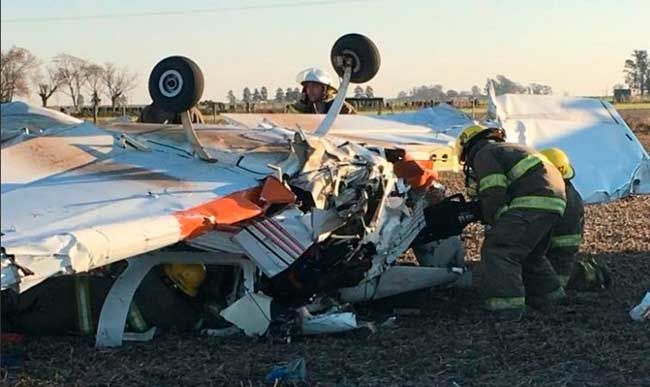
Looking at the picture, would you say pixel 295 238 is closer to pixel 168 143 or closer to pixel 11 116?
pixel 168 143

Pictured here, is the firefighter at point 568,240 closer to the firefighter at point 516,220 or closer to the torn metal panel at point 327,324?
the firefighter at point 516,220

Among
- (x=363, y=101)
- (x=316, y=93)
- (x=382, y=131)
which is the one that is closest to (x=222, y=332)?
(x=382, y=131)

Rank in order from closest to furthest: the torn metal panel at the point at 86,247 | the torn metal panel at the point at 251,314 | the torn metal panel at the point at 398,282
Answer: the torn metal panel at the point at 86,247
the torn metal panel at the point at 251,314
the torn metal panel at the point at 398,282

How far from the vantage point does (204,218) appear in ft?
15.2

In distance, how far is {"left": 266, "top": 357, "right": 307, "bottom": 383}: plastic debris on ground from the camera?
433 cm

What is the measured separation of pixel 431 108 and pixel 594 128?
1529 mm

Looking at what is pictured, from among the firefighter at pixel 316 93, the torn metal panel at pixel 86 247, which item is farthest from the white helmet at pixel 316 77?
the torn metal panel at pixel 86 247

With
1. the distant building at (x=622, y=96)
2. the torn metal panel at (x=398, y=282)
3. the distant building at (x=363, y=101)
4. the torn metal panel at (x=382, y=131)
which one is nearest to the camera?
the torn metal panel at (x=398, y=282)

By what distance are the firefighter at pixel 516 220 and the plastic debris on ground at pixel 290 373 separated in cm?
191

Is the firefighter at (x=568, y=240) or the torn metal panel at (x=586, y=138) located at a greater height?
the torn metal panel at (x=586, y=138)

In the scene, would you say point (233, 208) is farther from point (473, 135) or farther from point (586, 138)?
point (586, 138)

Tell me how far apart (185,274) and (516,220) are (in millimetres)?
2195

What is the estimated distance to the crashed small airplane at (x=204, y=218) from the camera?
14.3 feet

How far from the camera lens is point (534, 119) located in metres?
8.62
